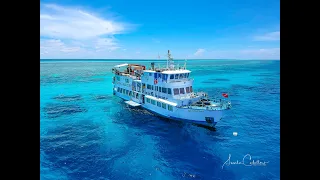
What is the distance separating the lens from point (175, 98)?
28.8 meters

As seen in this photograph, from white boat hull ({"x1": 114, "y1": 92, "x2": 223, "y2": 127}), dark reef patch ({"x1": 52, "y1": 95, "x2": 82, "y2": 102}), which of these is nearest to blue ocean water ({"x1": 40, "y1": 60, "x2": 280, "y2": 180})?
white boat hull ({"x1": 114, "y1": 92, "x2": 223, "y2": 127})

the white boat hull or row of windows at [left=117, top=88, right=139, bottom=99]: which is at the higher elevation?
row of windows at [left=117, top=88, right=139, bottom=99]

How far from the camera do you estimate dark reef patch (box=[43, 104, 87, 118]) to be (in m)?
33.2

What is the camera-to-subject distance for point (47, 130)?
1041 inches

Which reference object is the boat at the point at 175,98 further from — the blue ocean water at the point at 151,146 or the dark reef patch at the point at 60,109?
the dark reef patch at the point at 60,109

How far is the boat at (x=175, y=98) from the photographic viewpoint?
25875 millimetres

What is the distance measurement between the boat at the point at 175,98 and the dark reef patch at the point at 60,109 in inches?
387

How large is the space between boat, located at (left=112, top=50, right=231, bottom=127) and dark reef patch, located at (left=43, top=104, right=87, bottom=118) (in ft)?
32.2

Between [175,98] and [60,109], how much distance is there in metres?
20.9
